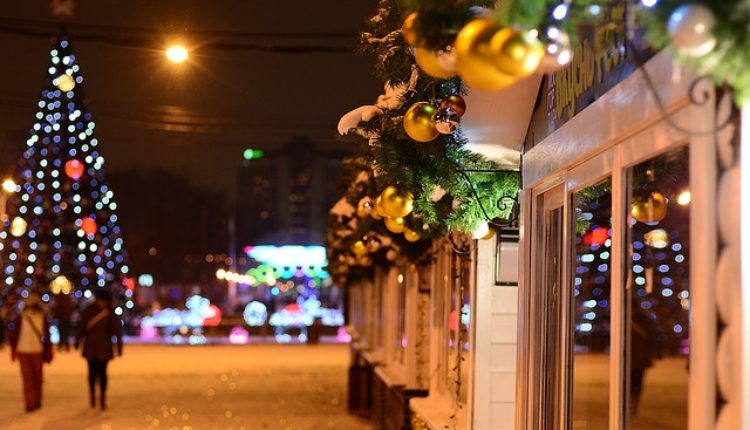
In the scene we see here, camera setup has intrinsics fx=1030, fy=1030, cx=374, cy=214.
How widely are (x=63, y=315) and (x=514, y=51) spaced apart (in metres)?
29.9

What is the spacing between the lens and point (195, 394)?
17.1 metres

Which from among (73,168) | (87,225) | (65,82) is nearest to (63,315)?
(87,225)

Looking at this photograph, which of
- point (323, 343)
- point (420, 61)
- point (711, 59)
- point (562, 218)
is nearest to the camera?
point (711, 59)

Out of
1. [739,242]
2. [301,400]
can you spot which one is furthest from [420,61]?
[301,400]

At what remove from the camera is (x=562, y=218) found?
579 centimetres

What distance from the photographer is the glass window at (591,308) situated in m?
4.77

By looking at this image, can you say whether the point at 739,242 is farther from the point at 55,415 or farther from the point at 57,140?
the point at 57,140

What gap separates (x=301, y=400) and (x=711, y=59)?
14101mm

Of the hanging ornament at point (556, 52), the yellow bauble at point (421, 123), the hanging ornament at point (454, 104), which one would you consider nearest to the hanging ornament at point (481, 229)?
the hanging ornament at point (454, 104)

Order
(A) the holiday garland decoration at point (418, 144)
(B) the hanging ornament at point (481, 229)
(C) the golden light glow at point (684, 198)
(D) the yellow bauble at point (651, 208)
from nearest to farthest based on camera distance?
(C) the golden light glow at point (684, 198)
(D) the yellow bauble at point (651, 208)
(A) the holiday garland decoration at point (418, 144)
(B) the hanging ornament at point (481, 229)

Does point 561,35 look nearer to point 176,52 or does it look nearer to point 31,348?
point 176,52

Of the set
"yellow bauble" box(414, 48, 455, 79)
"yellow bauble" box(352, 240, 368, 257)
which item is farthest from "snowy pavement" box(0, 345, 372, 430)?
"yellow bauble" box(414, 48, 455, 79)

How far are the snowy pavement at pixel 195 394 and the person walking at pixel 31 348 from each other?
299 mm

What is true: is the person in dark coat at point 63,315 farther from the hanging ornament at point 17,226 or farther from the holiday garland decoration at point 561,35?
the holiday garland decoration at point 561,35
